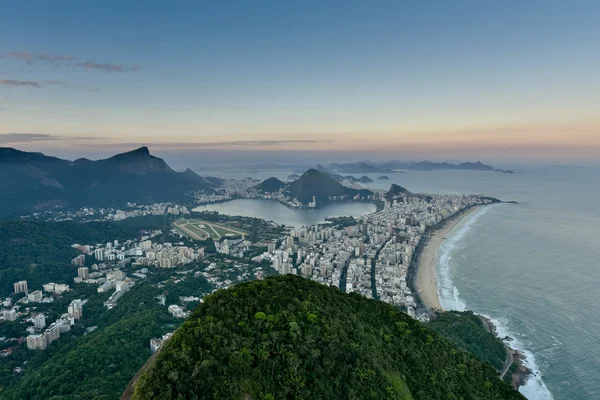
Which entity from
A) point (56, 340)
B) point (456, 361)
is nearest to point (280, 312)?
point (456, 361)

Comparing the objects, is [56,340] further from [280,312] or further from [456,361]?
[456,361]

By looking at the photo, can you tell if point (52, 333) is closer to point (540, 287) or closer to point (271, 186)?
point (540, 287)

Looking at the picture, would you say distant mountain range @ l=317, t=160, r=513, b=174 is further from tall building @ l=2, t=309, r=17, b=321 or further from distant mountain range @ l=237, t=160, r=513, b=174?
tall building @ l=2, t=309, r=17, b=321

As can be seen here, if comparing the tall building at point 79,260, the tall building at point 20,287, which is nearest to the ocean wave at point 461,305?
the tall building at point 20,287

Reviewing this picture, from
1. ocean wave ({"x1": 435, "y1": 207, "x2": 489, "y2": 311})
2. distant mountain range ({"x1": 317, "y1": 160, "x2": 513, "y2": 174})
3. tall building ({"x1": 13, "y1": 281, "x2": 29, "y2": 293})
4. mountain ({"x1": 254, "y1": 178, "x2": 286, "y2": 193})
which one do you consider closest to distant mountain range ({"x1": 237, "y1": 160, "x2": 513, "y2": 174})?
distant mountain range ({"x1": 317, "y1": 160, "x2": 513, "y2": 174})

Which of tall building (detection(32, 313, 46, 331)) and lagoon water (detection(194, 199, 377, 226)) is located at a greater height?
tall building (detection(32, 313, 46, 331))

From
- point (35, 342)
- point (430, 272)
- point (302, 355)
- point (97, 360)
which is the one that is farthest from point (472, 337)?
point (35, 342)
